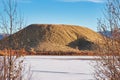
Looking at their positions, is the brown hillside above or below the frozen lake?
above

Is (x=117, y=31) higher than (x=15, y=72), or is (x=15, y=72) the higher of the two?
(x=117, y=31)

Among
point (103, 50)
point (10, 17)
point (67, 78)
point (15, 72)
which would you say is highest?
point (10, 17)

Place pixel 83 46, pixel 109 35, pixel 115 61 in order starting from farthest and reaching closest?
pixel 83 46 < pixel 109 35 < pixel 115 61

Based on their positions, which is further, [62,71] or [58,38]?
[58,38]

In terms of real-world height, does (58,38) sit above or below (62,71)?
above

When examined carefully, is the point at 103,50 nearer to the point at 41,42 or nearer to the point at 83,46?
the point at 83,46

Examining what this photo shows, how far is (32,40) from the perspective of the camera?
120688 mm

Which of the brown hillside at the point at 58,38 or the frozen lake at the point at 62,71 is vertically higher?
the brown hillside at the point at 58,38

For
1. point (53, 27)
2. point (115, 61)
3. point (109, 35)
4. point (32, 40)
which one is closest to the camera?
point (115, 61)

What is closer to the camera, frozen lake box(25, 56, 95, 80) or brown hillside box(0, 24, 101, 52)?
frozen lake box(25, 56, 95, 80)

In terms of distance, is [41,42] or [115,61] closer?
[115,61]

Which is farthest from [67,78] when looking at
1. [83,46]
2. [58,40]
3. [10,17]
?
[58,40]

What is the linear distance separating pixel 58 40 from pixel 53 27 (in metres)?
14.5

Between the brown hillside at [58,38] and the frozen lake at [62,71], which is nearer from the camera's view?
the frozen lake at [62,71]
